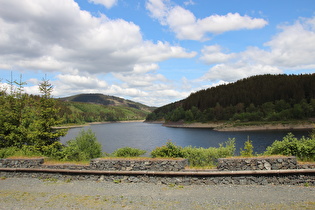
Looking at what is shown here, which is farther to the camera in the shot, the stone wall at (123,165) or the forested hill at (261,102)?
the forested hill at (261,102)

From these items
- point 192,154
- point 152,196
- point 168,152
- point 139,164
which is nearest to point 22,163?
point 139,164

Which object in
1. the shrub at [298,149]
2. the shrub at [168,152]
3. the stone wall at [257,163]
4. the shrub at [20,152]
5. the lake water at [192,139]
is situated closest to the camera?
the stone wall at [257,163]

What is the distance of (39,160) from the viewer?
1552cm

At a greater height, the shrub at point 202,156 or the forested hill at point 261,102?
the forested hill at point 261,102

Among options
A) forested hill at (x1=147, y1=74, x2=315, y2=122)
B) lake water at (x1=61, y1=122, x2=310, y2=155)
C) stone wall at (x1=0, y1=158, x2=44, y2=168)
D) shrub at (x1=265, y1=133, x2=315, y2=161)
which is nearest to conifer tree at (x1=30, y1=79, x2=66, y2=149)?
stone wall at (x1=0, y1=158, x2=44, y2=168)

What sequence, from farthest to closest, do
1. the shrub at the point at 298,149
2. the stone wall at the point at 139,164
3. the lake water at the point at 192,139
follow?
→ the lake water at the point at 192,139 → the shrub at the point at 298,149 → the stone wall at the point at 139,164

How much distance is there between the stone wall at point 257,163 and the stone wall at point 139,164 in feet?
7.79

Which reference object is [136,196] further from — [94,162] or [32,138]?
[32,138]

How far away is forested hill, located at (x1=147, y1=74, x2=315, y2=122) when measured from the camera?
337 feet

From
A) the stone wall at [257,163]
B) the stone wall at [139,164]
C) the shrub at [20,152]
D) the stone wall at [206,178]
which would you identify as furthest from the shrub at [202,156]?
the shrub at [20,152]

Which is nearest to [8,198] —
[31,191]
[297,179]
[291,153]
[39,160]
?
[31,191]

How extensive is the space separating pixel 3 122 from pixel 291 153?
25.4m

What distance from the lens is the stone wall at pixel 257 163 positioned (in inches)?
468

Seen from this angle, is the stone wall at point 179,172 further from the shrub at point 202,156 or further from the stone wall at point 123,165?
the shrub at point 202,156
